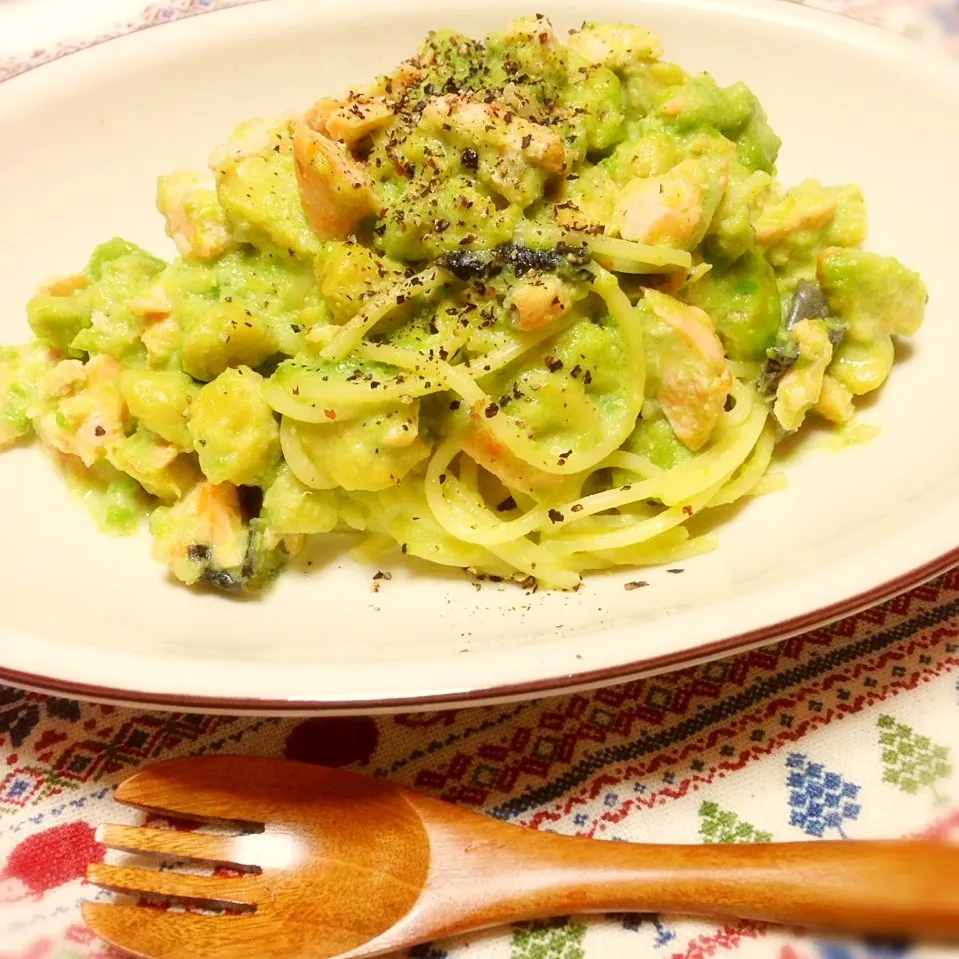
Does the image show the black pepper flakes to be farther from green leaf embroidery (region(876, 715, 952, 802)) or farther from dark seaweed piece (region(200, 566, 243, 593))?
green leaf embroidery (region(876, 715, 952, 802))

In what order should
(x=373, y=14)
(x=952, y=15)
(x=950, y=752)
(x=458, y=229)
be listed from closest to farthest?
(x=950, y=752)
(x=458, y=229)
(x=373, y=14)
(x=952, y=15)

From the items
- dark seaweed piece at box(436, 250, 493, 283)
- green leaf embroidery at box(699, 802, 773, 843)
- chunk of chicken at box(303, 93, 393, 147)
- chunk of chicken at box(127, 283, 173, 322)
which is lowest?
green leaf embroidery at box(699, 802, 773, 843)

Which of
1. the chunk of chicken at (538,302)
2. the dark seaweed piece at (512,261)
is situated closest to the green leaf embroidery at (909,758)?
the chunk of chicken at (538,302)

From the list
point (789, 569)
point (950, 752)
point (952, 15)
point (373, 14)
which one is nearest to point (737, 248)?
point (789, 569)

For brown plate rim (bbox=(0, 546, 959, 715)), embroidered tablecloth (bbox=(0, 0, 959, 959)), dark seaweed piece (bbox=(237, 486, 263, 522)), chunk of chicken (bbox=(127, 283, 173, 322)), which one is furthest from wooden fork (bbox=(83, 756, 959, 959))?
chunk of chicken (bbox=(127, 283, 173, 322))

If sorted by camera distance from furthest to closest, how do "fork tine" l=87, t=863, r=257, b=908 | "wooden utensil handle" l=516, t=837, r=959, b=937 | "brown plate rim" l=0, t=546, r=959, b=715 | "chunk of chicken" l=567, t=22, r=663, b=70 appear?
"chunk of chicken" l=567, t=22, r=663, b=70 < "fork tine" l=87, t=863, r=257, b=908 < "brown plate rim" l=0, t=546, r=959, b=715 < "wooden utensil handle" l=516, t=837, r=959, b=937

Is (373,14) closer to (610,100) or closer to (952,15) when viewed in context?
(610,100)

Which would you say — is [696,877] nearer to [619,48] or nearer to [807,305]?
[807,305]
